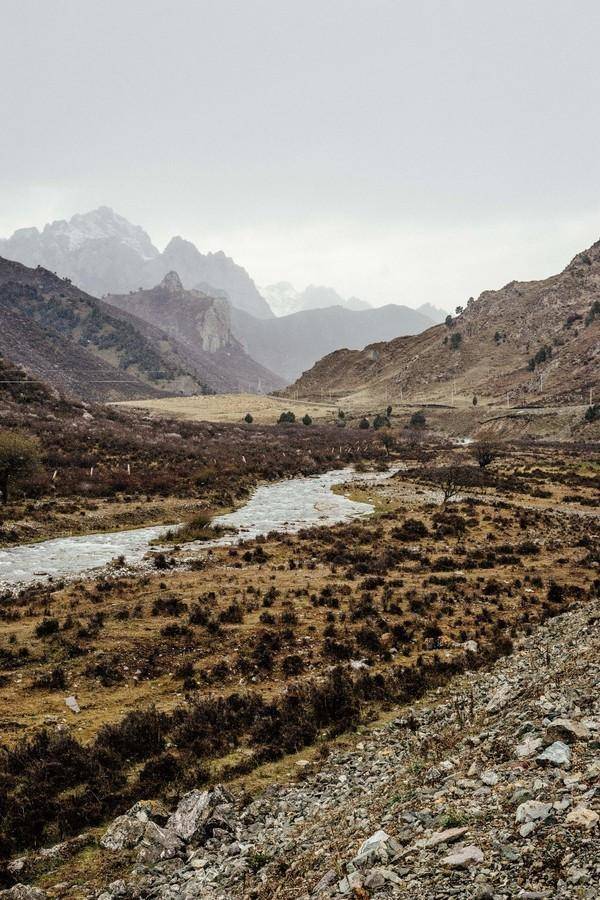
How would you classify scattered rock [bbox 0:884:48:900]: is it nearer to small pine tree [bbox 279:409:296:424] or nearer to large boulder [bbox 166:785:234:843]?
large boulder [bbox 166:785:234:843]

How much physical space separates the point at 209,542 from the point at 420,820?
24.5m

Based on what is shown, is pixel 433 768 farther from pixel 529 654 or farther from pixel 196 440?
pixel 196 440

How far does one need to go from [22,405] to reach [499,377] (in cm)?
13681

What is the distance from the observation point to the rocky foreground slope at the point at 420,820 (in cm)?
484

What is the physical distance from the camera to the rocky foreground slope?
190 inches

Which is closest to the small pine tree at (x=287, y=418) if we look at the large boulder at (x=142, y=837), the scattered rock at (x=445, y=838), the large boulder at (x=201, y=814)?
the large boulder at (x=201, y=814)

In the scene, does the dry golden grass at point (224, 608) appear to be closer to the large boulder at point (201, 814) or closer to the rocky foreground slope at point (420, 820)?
the large boulder at point (201, 814)

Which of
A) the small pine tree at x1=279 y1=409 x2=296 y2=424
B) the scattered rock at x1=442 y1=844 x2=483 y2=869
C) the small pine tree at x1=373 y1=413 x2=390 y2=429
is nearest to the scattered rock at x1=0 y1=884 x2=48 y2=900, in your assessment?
the scattered rock at x1=442 y1=844 x2=483 y2=869

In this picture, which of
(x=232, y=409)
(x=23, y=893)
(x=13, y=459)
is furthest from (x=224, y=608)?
(x=232, y=409)

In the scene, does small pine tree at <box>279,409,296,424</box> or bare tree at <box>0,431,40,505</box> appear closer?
bare tree at <box>0,431,40,505</box>

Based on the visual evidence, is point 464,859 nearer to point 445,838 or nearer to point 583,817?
point 445,838

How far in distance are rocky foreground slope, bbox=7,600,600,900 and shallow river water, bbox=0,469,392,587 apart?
16.6m

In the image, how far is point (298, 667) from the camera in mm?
14102

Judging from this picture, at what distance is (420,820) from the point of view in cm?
616
